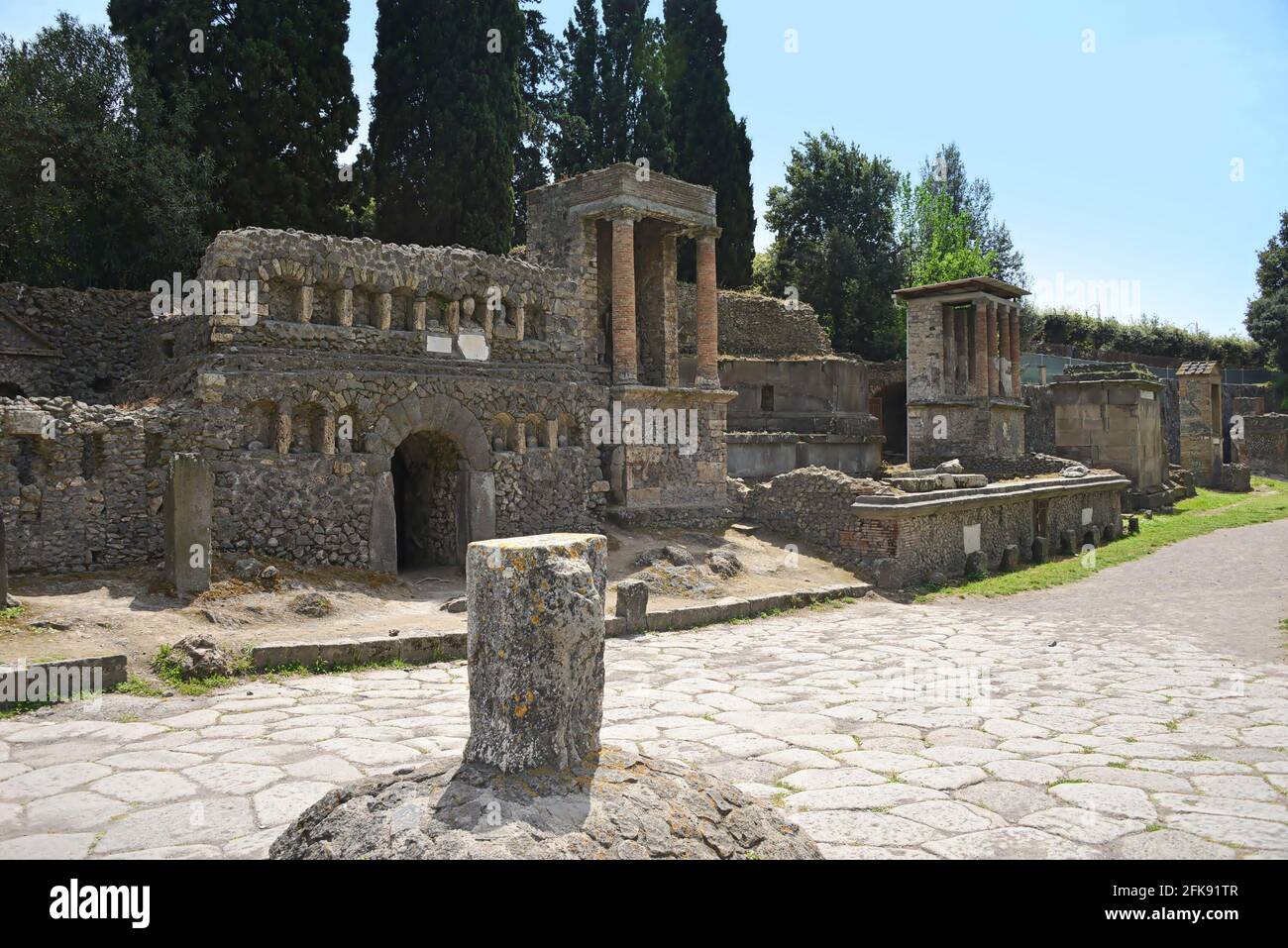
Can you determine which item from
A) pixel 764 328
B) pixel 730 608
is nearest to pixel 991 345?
pixel 764 328

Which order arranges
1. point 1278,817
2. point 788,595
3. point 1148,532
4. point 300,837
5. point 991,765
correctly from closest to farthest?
point 300,837 < point 1278,817 < point 991,765 < point 788,595 < point 1148,532

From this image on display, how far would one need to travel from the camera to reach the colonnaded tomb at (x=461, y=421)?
11406 mm

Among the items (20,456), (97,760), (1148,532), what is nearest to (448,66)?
(20,456)

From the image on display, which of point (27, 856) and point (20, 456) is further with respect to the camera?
point (20, 456)

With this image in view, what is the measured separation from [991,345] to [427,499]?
15.4 meters

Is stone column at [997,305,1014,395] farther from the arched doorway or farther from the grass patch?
the arched doorway

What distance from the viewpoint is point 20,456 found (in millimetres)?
10672

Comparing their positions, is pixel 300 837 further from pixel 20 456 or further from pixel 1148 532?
pixel 1148 532

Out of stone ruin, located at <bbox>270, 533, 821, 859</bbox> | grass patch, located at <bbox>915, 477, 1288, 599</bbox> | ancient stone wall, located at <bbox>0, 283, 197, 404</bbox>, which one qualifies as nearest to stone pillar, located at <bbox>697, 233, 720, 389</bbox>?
grass patch, located at <bbox>915, 477, 1288, 599</bbox>

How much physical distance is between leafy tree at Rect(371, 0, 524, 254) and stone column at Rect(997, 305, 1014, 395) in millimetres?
12817

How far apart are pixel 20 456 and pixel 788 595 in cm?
935

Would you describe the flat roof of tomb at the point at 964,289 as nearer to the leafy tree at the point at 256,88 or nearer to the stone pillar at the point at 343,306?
the leafy tree at the point at 256,88

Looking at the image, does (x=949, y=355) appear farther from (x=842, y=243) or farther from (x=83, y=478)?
(x=83, y=478)

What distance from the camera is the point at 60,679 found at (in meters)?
7.38
